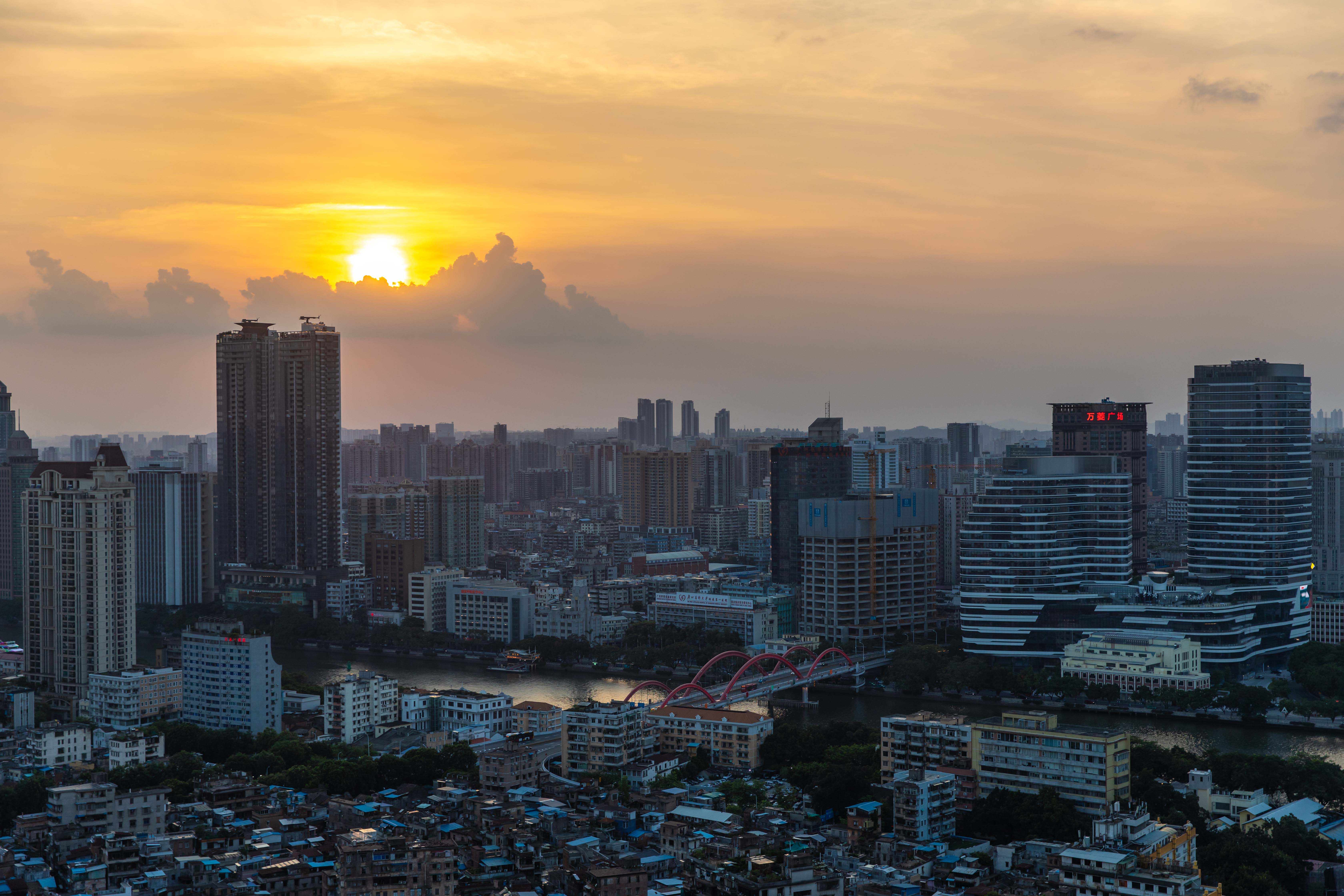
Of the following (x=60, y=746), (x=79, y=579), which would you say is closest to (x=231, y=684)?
(x=60, y=746)

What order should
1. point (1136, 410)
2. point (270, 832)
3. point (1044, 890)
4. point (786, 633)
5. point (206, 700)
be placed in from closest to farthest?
point (1044, 890) → point (270, 832) → point (206, 700) → point (786, 633) → point (1136, 410)

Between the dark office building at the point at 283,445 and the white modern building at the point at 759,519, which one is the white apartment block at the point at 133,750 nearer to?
the dark office building at the point at 283,445

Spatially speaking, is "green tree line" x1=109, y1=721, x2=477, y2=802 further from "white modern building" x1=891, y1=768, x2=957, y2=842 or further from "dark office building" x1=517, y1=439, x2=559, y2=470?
"dark office building" x1=517, y1=439, x2=559, y2=470

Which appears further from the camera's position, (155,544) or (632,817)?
(155,544)

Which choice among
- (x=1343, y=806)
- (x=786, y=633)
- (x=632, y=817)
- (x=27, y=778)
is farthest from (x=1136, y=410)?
(x=27, y=778)

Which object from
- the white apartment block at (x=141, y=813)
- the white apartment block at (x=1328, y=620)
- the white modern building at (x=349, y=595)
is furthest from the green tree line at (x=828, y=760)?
the white modern building at (x=349, y=595)

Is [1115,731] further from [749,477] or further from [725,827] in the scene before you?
[749,477]
